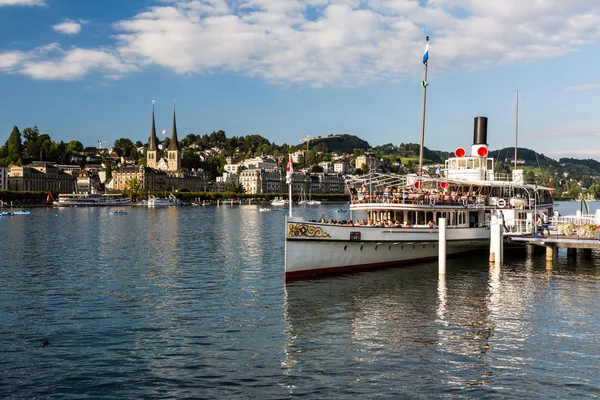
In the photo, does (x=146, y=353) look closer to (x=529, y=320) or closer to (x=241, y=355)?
(x=241, y=355)

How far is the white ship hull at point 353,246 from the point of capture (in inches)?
1303

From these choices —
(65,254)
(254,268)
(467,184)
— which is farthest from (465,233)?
(65,254)

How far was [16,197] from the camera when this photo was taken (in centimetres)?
19938

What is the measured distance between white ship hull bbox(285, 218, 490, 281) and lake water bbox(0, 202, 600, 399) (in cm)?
113

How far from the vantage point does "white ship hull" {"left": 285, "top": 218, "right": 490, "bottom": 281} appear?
109ft

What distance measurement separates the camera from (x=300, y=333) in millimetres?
22250

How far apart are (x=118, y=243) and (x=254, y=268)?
25721 mm

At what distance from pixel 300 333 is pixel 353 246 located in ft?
46.2

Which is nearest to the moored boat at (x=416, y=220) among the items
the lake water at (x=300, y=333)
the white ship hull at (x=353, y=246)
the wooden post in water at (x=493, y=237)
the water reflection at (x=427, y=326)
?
the white ship hull at (x=353, y=246)

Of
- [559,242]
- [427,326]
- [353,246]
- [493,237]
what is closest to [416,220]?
[493,237]

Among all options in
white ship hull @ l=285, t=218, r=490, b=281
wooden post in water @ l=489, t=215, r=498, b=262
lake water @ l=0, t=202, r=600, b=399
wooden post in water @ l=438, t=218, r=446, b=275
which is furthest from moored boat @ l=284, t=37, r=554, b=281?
wooden post in water @ l=438, t=218, r=446, b=275

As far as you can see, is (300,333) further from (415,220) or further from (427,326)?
(415,220)

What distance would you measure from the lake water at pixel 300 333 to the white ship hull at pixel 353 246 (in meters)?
1.13

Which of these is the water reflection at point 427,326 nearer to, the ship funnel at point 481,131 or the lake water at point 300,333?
the lake water at point 300,333
